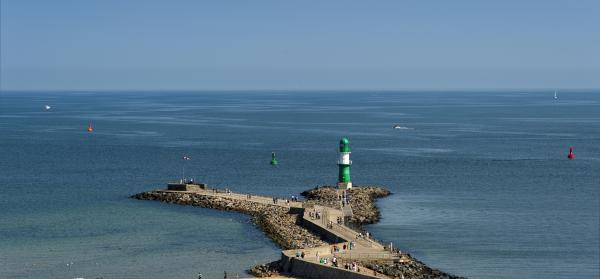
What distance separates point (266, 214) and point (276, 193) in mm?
14329

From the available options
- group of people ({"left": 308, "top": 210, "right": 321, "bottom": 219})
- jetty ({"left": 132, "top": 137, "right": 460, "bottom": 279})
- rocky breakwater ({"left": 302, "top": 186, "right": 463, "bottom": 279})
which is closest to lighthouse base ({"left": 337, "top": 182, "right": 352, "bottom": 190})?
jetty ({"left": 132, "top": 137, "right": 460, "bottom": 279})

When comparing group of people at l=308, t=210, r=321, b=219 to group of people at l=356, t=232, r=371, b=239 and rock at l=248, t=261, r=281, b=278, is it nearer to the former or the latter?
group of people at l=356, t=232, r=371, b=239

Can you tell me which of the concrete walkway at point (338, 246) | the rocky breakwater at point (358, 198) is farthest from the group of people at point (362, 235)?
the rocky breakwater at point (358, 198)

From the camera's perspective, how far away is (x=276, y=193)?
78.4 m

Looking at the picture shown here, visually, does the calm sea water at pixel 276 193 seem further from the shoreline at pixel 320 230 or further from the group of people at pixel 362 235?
the group of people at pixel 362 235

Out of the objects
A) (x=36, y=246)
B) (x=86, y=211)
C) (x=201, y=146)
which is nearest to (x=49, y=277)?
(x=36, y=246)

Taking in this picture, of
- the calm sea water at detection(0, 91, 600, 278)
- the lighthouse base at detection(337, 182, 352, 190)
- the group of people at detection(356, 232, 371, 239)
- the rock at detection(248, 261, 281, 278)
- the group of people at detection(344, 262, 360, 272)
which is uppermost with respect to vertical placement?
the group of people at detection(344, 262, 360, 272)

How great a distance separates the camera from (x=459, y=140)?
135875 mm

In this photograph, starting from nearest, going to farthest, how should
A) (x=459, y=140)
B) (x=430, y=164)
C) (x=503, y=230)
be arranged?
1. (x=503, y=230)
2. (x=430, y=164)
3. (x=459, y=140)

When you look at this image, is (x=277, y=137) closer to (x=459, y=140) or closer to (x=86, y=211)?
(x=459, y=140)

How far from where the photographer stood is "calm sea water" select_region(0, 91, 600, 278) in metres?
49.8

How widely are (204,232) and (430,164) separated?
45.7 meters

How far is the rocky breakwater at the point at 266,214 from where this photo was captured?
5478cm

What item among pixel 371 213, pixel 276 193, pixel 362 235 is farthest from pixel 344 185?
pixel 362 235
